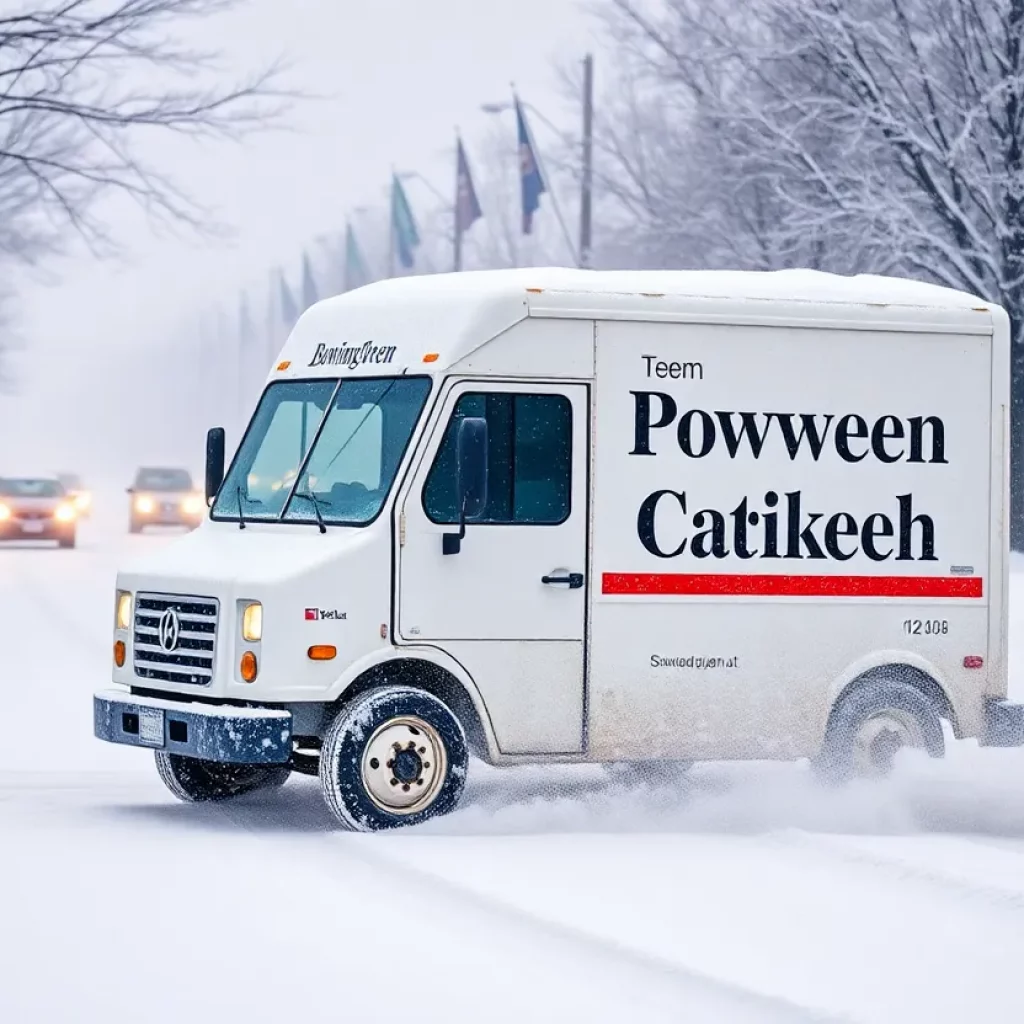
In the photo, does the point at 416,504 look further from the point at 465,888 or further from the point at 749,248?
the point at 749,248

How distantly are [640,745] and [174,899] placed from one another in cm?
339

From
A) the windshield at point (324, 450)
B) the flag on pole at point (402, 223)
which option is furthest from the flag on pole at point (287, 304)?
the windshield at point (324, 450)

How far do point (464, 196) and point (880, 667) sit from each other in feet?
144

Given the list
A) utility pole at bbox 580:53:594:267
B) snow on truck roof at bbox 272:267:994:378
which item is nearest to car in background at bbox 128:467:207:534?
utility pole at bbox 580:53:594:267

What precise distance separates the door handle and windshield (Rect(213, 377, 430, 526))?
93 centimetres

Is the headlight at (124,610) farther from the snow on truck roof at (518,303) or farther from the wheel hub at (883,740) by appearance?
the wheel hub at (883,740)

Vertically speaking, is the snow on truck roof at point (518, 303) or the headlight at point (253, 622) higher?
the snow on truck roof at point (518, 303)

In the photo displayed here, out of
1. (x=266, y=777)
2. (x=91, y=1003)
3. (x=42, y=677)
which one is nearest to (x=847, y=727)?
(x=266, y=777)

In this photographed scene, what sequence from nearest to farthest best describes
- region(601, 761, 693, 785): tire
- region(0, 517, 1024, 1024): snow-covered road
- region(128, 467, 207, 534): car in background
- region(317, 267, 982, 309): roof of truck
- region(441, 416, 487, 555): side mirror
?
region(0, 517, 1024, 1024): snow-covered road, region(441, 416, 487, 555): side mirror, region(317, 267, 982, 309): roof of truck, region(601, 761, 693, 785): tire, region(128, 467, 207, 534): car in background

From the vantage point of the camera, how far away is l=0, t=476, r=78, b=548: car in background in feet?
154

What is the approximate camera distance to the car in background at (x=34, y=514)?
47.0 metres

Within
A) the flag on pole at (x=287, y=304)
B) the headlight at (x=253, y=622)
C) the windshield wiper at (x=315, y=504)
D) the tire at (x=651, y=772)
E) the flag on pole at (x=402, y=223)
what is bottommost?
the tire at (x=651, y=772)

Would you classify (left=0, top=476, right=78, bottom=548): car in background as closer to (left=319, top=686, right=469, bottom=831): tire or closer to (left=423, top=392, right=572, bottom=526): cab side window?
(left=423, top=392, right=572, bottom=526): cab side window

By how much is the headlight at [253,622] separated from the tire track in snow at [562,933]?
0.92 m
